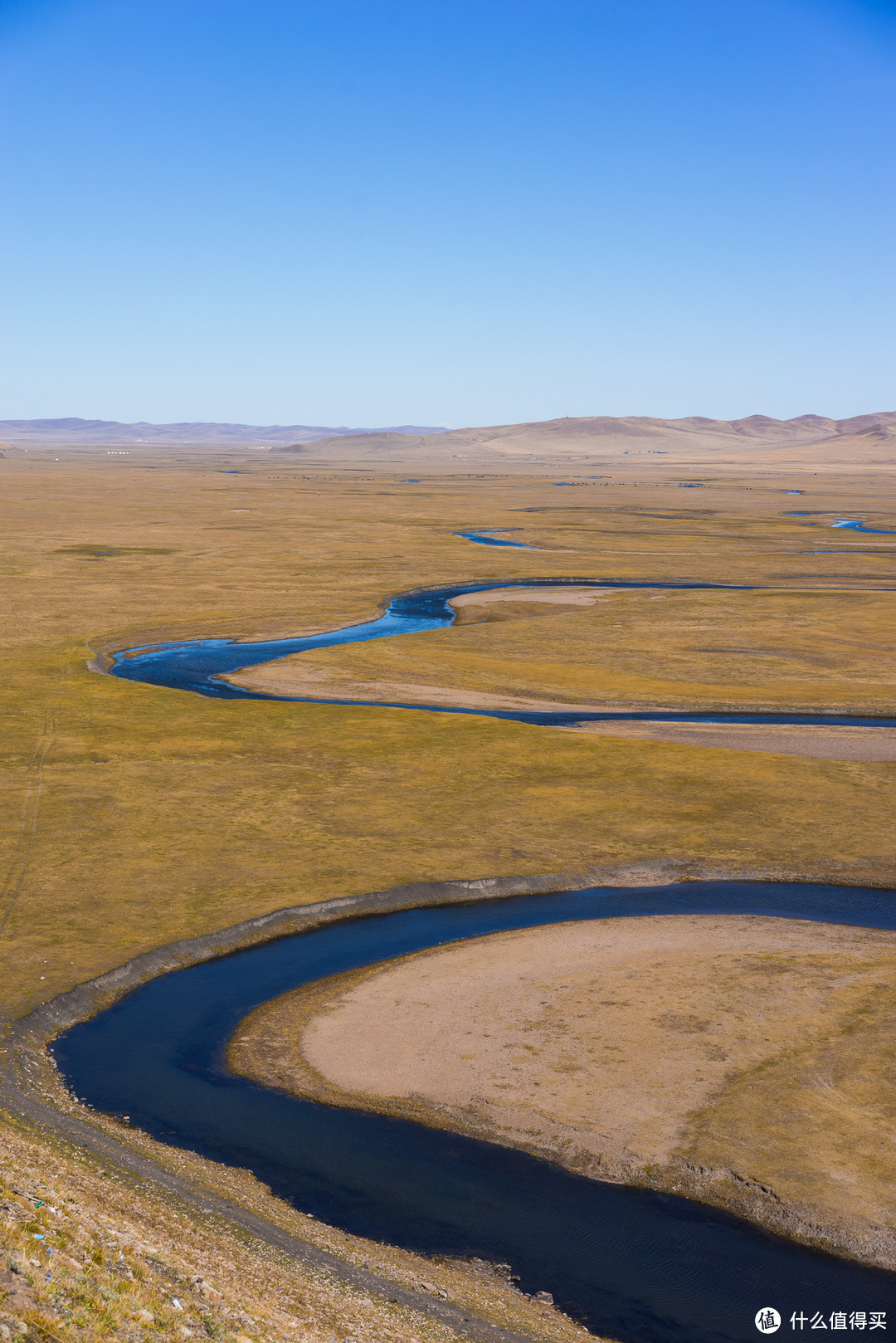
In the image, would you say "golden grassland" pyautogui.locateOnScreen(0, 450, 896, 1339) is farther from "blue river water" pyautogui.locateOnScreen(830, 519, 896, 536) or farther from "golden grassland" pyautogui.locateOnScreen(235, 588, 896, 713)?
"blue river water" pyautogui.locateOnScreen(830, 519, 896, 536)

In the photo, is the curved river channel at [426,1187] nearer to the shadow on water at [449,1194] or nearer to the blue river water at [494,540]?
the shadow on water at [449,1194]

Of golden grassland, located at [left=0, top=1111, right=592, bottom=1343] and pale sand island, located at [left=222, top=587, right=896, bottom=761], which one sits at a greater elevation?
pale sand island, located at [left=222, top=587, right=896, bottom=761]

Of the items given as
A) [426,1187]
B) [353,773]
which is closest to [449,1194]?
[426,1187]

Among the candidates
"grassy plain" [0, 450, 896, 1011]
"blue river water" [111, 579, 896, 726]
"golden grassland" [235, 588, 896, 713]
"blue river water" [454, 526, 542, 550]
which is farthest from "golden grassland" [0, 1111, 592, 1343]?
"blue river water" [454, 526, 542, 550]

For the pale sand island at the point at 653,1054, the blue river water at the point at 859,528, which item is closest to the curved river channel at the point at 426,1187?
the pale sand island at the point at 653,1054

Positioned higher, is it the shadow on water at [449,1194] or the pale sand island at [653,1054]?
the pale sand island at [653,1054]

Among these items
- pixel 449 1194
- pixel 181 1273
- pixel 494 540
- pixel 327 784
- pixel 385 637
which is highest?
pixel 494 540

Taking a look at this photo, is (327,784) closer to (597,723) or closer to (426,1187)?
(597,723)
